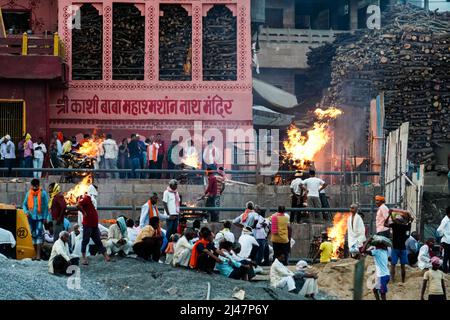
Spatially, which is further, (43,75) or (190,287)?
(43,75)

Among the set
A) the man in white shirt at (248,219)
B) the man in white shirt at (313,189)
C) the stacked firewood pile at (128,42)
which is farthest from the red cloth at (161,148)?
the man in white shirt at (248,219)

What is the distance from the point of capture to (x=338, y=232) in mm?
26719

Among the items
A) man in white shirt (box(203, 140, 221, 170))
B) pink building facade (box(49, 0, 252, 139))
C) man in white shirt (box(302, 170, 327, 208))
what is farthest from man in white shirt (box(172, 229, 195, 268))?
pink building facade (box(49, 0, 252, 139))

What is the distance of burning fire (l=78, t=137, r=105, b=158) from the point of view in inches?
1213

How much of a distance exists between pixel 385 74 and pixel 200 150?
576 cm

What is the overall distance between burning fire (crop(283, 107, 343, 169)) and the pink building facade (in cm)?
173

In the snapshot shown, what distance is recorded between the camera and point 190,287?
65.1 ft

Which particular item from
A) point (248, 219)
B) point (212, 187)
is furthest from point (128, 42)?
point (248, 219)

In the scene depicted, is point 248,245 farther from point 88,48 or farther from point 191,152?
point 88,48

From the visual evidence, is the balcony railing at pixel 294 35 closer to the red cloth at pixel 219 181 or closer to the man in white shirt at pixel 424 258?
the red cloth at pixel 219 181

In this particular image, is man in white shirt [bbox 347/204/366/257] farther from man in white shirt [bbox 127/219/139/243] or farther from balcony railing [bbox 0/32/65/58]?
balcony railing [bbox 0/32/65/58]

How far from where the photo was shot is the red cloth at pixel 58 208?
2331 cm
